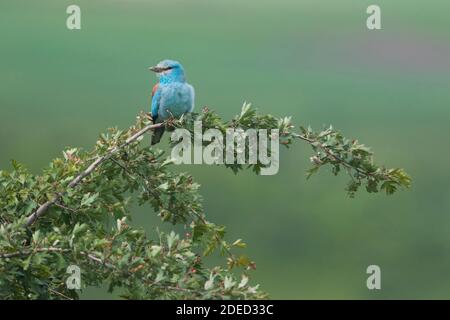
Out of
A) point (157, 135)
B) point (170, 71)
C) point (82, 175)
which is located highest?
point (170, 71)

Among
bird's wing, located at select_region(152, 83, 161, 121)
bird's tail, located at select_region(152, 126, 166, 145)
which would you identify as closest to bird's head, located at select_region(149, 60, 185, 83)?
bird's wing, located at select_region(152, 83, 161, 121)

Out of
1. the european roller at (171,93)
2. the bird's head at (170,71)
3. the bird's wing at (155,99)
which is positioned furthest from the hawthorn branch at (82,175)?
the bird's head at (170,71)

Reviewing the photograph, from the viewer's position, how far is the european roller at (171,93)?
10.4 metres

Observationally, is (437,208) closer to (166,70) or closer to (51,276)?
(166,70)

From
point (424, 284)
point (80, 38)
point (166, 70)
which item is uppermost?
point (80, 38)

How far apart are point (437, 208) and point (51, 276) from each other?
111 feet

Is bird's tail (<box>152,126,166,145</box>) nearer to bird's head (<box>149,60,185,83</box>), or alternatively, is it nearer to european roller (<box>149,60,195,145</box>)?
european roller (<box>149,60,195,145</box>)

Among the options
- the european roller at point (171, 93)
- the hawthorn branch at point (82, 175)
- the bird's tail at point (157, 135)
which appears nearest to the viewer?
the hawthorn branch at point (82, 175)

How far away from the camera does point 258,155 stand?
8.34 m

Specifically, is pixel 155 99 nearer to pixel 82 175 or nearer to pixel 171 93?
pixel 171 93

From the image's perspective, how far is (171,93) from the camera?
34.6 ft

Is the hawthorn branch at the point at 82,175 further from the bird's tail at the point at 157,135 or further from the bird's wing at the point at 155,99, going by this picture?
the bird's wing at the point at 155,99

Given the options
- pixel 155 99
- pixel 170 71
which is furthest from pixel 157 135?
pixel 170 71

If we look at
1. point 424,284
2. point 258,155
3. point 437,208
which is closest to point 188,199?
point 258,155
